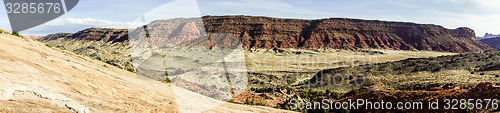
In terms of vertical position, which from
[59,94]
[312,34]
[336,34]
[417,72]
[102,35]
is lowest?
[417,72]

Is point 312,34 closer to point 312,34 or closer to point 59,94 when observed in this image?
point 312,34

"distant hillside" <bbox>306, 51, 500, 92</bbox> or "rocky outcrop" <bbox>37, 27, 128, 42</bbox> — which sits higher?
"rocky outcrop" <bbox>37, 27, 128, 42</bbox>

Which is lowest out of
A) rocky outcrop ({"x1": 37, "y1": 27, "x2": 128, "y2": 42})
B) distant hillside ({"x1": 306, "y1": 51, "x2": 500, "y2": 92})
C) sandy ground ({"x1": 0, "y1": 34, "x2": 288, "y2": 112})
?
distant hillside ({"x1": 306, "y1": 51, "x2": 500, "y2": 92})

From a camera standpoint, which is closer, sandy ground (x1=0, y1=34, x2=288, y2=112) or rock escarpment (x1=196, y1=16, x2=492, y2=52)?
sandy ground (x1=0, y1=34, x2=288, y2=112)

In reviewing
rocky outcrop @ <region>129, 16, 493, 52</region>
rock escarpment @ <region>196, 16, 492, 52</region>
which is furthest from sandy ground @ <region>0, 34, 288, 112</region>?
rock escarpment @ <region>196, 16, 492, 52</region>

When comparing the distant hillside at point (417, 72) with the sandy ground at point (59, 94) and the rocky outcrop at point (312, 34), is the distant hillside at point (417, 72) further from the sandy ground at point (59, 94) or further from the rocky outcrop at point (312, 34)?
the rocky outcrop at point (312, 34)

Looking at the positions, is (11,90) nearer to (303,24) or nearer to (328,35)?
(328,35)

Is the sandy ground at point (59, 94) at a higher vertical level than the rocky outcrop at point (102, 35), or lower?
lower

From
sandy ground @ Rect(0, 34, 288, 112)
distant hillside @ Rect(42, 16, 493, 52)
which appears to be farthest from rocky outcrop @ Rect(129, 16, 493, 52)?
sandy ground @ Rect(0, 34, 288, 112)

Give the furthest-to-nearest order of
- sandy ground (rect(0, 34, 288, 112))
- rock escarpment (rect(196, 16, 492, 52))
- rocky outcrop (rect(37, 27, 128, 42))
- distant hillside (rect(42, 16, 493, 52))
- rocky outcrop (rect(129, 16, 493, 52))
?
rocky outcrop (rect(37, 27, 128, 42)), rock escarpment (rect(196, 16, 492, 52)), distant hillside (rect(42, 16, 493, 52)), rocky outcrop (rect(129, 16, 493, 52)), sandy ground (rect(0, 34, 288, 112))

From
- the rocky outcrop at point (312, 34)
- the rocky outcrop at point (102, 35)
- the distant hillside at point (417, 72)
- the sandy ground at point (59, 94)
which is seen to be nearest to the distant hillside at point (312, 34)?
the rocky outcrop at point (312, 34)

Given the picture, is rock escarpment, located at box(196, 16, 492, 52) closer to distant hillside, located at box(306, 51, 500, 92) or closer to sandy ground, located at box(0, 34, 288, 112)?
distant hillside, located at box(306, 51, 500, 92)

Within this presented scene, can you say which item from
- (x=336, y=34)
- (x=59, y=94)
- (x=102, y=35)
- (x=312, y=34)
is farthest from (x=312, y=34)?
(x=102, y=35)

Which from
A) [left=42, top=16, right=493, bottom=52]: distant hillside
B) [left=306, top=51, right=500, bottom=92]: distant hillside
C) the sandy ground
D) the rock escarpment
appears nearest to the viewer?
the sandy ground
